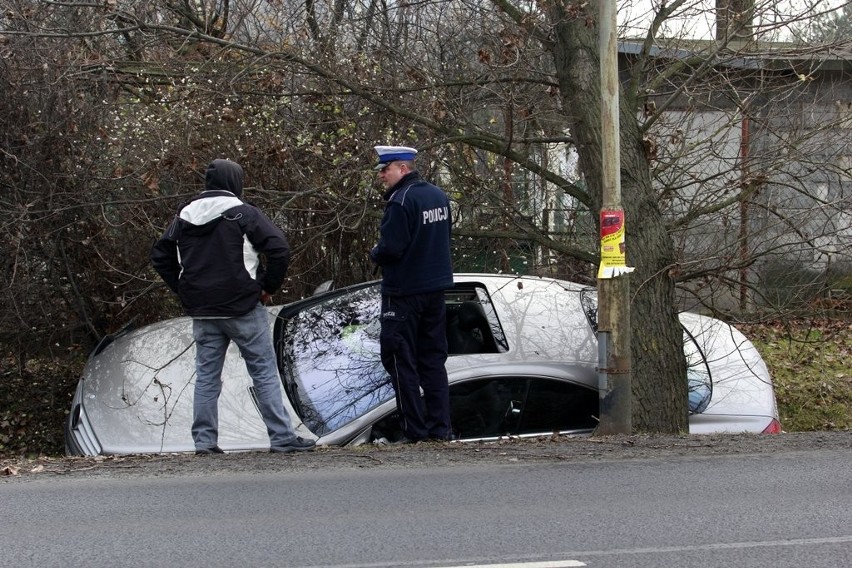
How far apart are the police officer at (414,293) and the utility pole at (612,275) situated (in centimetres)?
112

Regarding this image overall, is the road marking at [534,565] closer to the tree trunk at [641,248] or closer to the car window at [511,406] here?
the car window at [511,406]

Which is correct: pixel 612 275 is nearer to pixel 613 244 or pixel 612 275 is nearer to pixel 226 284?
pixel 613 244

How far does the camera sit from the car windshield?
6316 mm

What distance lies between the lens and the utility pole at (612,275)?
674 cm

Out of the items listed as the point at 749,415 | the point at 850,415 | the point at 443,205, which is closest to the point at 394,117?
the point at 443,205

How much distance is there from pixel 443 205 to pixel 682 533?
2.95m

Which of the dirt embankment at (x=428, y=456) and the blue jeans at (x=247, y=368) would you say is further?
the blue jeans at (x=247, y=368)

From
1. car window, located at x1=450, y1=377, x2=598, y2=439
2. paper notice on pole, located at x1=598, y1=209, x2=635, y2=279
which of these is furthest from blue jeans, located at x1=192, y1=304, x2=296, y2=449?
paper notice on pole, located at x1=598, y1=209, x2=635, y2=279

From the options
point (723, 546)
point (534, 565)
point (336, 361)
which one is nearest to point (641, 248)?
point (336, 361)

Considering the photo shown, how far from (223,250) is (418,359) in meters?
1.47

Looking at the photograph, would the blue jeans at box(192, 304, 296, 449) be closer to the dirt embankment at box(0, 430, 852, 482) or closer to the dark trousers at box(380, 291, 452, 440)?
the dirt embankment at box(0, 430, 852, 482)

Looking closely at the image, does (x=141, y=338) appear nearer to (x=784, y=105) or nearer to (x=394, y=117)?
(x=394, y=117)

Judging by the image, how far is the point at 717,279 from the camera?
8.29 meters

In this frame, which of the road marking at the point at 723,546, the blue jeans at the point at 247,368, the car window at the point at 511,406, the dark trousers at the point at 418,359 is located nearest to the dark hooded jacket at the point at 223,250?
the blue jeans at the point at 247,368
